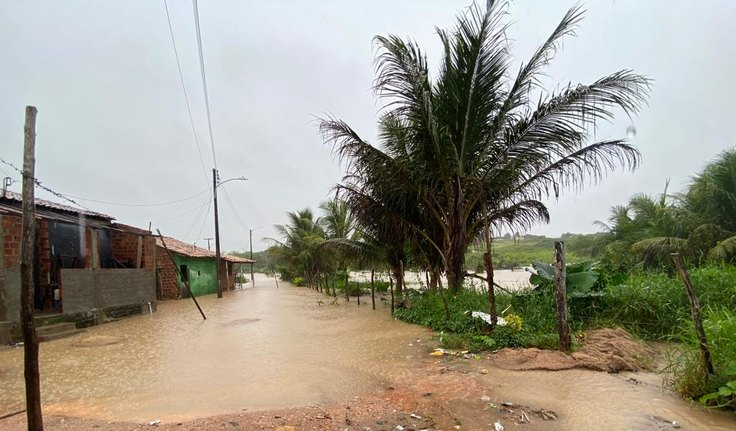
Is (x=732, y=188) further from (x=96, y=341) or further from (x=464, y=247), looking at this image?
(x=96, y=341)

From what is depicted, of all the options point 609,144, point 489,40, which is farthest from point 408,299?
point 489,40

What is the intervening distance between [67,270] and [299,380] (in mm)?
8581

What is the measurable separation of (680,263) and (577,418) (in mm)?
2128

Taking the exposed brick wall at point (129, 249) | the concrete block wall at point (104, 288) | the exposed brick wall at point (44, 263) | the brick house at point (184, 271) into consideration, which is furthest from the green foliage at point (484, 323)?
the exposed brick wall at point (129, 249)

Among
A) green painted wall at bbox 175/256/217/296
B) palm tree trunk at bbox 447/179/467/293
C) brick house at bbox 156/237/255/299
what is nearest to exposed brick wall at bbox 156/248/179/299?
brick house at bbox 156/237/255/299

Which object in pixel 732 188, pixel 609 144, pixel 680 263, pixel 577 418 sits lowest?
pixel 577 418

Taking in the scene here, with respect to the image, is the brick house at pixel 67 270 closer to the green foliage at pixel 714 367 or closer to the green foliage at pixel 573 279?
the green foliage at pixel 573 279

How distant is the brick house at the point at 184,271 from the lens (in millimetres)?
18656

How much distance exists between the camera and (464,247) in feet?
30.4

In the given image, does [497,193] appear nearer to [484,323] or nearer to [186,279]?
[484,323]

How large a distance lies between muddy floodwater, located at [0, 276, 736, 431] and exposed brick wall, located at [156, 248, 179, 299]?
947 cm

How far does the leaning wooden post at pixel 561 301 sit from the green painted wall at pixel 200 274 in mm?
17705

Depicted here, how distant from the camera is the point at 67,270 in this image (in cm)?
1030

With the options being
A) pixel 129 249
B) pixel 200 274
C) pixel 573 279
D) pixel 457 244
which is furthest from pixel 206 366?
pixel 200 274
